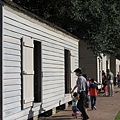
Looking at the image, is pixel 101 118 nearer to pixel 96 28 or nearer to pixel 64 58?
pixel 64 58

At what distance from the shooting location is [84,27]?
23844mm

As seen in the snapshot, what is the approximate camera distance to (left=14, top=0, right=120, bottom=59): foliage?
843 inches

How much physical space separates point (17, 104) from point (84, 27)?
15.2 metres

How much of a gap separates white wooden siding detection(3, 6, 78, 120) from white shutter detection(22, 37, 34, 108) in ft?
0.63

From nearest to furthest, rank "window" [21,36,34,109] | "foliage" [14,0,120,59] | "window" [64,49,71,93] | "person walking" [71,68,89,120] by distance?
"window" [21,36,34,109]
"person walking" [71,68,89,120]
"window" [64,49,71,93]
"foliage" [14,0,120,59]

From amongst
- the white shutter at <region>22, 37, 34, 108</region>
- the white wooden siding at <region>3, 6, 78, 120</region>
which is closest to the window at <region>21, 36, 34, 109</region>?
the white shutter at <region>22, 37, 34, 108</region>

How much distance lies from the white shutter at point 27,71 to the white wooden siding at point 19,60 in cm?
19

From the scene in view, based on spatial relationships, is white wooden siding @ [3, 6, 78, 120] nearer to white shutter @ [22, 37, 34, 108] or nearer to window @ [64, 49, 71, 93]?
white shutter @ [22, 37, 34, 108]

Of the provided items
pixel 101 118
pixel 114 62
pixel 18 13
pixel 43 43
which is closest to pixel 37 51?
pixel 43 43

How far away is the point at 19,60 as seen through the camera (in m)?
9.44

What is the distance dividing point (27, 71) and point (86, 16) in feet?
43.1

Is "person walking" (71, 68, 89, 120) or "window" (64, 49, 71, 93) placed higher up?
"window" (64, 49, 71, 93)

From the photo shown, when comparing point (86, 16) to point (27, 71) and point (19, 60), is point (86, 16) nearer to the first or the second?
point (27, 71)

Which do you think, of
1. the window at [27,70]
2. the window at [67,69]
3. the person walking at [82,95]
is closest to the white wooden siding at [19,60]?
the window at [27,70]
